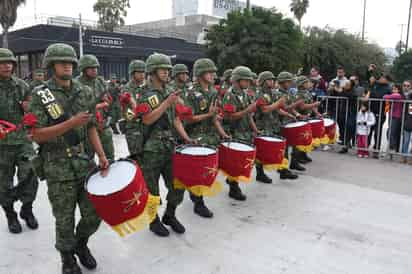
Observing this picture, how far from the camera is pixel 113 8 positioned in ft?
123

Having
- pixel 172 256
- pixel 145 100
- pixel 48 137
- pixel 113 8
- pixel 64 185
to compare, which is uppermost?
pixel 113 8

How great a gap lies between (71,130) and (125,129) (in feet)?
6.89

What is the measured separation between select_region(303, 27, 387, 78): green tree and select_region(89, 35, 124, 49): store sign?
13837mm

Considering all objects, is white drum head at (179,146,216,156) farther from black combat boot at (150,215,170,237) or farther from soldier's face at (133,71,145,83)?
soldier's face at (133,71,145,83)

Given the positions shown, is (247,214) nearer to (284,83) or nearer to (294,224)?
(294,224)

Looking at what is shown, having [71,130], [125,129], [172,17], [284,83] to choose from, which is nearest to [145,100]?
A: [71,130]

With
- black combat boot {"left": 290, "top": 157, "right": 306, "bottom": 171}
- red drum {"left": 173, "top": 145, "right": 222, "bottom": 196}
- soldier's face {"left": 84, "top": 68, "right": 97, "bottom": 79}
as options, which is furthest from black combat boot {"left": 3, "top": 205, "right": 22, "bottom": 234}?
black combat boot {"left": 290, "top": 157, "right": 306, "bottom": 171}

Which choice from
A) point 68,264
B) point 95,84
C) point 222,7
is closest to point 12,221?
point 68,264

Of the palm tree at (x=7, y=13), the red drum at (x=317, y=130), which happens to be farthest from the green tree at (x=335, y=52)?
the red drum at (x=317, y=130)

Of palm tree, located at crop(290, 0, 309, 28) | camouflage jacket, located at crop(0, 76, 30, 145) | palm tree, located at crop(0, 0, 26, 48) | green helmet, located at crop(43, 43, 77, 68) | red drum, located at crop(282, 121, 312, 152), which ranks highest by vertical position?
palm tree, located at crop(290, 0, 309, 28)

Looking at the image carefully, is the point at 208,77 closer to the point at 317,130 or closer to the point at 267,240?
the point at 267,240

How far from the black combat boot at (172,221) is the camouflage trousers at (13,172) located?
1552 millimetres

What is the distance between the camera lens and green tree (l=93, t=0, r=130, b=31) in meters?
37.2

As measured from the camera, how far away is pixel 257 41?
61.4 feet
